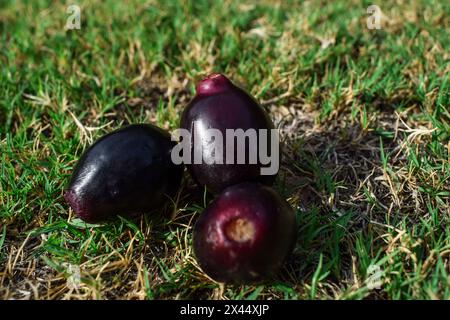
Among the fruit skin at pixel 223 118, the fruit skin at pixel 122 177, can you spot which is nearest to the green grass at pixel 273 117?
the fruit skin at pixel 122 177

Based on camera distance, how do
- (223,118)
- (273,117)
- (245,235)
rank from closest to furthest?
(245,235), (223,118), (273,117)

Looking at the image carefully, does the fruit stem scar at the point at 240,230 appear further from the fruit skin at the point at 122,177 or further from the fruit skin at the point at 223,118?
the fruit skin at the point at 122,177

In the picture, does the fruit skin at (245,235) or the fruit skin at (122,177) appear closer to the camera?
the fruit skin at (245,235)

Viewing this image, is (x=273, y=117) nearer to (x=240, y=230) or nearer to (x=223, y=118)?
(x=223, y=118)

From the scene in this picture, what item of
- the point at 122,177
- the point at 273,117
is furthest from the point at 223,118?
the point at 273,117

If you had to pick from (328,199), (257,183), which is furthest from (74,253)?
(328,199)

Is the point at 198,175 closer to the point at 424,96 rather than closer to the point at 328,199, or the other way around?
the point at 328,199

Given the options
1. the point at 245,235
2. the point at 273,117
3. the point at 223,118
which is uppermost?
the point at 223,118
